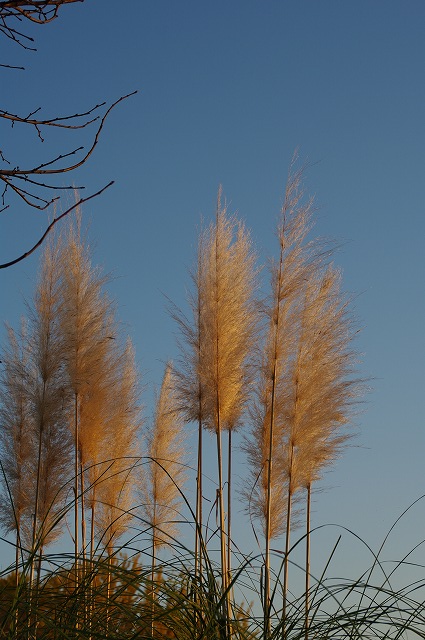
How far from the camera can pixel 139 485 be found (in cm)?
826

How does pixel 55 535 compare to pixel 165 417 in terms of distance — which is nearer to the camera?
pixel 55 535

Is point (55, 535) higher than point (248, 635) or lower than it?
higher

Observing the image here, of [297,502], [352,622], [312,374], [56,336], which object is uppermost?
[56,336]

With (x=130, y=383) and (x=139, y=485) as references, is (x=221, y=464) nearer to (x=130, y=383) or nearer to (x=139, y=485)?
(x=130, y=383)

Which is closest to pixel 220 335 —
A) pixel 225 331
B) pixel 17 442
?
pixel 225 331

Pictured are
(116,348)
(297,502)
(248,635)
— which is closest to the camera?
(248,635)

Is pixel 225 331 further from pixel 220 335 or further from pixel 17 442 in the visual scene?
pixel 17 442

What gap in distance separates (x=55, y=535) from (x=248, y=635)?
4.60 metres

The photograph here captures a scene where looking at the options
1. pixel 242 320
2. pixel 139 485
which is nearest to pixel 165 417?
pixel 139 485

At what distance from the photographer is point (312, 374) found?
6047 millimetres

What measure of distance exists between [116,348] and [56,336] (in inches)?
19.4

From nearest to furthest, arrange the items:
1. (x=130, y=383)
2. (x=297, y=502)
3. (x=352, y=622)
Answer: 1. (x=352, y=622)
2. (x=297, y=502)
3. (x=130, y=383)

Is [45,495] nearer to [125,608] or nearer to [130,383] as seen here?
[130,383]

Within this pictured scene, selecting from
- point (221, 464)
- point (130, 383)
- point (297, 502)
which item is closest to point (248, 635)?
point (221, 464)
